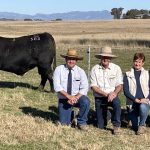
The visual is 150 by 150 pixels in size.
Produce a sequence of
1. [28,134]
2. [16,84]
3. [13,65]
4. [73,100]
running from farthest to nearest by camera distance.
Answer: [16,84]
[13,65]
[73,100]
[28,134]

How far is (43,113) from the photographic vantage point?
30.3 ft

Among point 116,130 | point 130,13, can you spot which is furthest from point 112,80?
point 130,13

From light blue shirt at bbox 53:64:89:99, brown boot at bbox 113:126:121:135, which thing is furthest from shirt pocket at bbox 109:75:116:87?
brown boot at bbox 113:126:121:135

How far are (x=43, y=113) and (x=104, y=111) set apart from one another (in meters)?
1.57

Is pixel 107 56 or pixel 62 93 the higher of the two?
pixel 107 56

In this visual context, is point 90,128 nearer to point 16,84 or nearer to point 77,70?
point 77,70

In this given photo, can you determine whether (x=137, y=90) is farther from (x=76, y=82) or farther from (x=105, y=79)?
(x=76, y=82)

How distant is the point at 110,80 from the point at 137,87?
0.50 metres

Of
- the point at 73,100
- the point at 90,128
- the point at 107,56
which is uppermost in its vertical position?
the point at 107,56

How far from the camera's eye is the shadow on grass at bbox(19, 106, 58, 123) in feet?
28.8

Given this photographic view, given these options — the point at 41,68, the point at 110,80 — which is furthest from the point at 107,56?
the point at 41,68

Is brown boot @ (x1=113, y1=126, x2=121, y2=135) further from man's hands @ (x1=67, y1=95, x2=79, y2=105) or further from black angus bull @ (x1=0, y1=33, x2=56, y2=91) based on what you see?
black angus bull @ (x1=0, y1=33, x2=56, y2=91)

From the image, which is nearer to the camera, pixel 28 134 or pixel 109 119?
pixel 28 134

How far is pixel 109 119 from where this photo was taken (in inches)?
330
